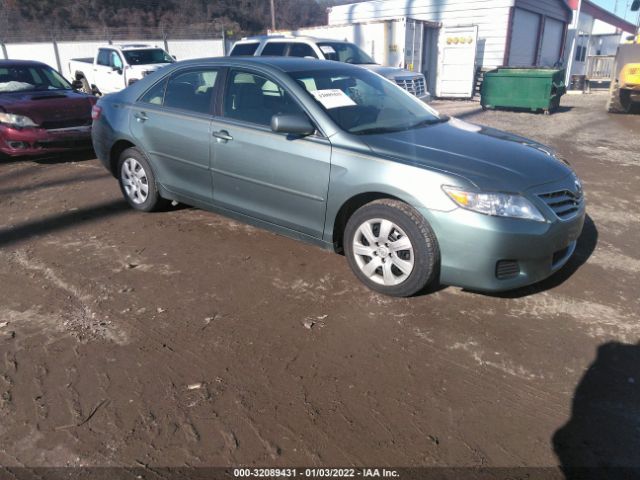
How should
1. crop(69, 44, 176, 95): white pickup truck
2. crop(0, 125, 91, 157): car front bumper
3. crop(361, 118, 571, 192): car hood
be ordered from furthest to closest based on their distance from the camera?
1. crop(69, 44, 176, 95): white pickup truck
2. crop(0, 125, 91, 157): car front bumper
3. crop(361, 118, 571, 192): car hood

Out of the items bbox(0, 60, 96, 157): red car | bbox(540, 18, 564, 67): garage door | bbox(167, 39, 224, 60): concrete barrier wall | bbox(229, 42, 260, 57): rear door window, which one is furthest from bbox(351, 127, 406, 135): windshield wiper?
bbox(540, 18, 564, 67): garage door

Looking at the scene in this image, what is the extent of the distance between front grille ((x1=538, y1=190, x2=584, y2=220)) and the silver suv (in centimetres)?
726

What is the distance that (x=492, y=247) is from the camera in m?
3.19

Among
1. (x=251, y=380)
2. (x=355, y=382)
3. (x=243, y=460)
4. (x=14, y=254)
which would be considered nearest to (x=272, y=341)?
(x=251, y=380)

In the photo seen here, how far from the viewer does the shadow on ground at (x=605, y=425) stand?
223 centimetres

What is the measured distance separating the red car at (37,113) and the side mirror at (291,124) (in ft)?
17.1

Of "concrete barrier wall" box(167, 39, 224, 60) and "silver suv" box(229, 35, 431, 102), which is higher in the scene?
"concrete barrier wall" box(167, 39, 224, 60)

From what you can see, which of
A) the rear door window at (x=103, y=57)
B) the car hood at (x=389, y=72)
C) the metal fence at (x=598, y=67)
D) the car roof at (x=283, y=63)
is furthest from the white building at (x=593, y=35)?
the car roof at (x=283, y=63)

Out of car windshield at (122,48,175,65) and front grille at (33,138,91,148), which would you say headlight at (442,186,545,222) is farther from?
car windshield at (122,48,175,65)

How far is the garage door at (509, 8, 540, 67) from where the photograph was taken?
2083 centimetres

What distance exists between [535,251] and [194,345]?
228 centimetres

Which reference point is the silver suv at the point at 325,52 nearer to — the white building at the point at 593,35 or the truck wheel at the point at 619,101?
the truck wheel at the point at 619,101

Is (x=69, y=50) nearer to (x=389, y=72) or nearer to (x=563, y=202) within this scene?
(x=389, y=72)

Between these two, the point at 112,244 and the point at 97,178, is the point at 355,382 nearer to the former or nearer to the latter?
the point at 112,244
